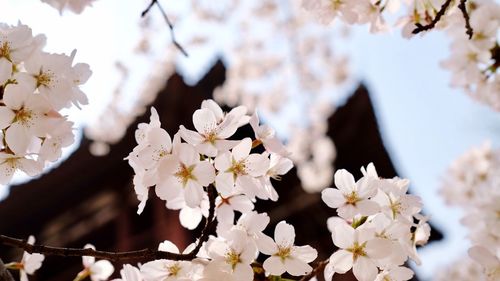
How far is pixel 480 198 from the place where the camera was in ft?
12.7

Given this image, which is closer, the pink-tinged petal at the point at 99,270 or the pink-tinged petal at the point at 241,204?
the pink-tinged petal at the point at 241,204

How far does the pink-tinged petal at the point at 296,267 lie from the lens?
1457 millimetres

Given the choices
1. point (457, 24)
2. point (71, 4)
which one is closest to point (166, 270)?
point (71, 4)

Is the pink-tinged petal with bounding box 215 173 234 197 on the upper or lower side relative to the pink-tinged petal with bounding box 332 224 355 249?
upper

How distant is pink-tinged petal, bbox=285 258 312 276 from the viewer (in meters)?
1.46

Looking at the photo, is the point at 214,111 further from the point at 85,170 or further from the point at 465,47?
the point at 85,170

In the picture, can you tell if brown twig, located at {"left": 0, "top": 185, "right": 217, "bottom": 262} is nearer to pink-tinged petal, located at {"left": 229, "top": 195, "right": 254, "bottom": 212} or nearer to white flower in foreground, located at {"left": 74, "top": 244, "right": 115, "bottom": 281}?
pink-tinged petal, located at {"left": 229, "top": 195, "right": 254, "bottom": 212}

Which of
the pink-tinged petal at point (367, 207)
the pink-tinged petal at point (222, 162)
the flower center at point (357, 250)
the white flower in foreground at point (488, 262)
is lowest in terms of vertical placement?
the white flower in foreground at point (488, 262)

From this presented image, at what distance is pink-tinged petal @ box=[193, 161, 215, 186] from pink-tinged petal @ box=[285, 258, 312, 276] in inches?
12.4

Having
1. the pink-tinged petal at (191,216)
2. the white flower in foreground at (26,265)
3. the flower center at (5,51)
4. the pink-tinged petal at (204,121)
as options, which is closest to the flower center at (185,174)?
the pink-tinged petal at (204,121)

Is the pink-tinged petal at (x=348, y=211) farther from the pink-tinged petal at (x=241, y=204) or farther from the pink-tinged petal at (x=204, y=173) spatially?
the pink-tinged petal at (x=204, y=173)

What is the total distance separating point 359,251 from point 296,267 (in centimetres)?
18

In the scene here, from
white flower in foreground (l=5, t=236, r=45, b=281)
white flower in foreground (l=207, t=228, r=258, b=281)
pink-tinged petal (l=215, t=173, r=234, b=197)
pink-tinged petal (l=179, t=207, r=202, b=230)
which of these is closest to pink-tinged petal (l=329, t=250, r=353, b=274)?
white flower in foreground (l=207, t=228, r=258, b=281)

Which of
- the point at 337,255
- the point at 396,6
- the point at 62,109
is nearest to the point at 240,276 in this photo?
the point at 337,255
